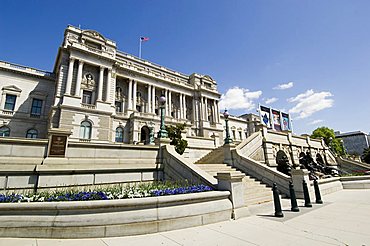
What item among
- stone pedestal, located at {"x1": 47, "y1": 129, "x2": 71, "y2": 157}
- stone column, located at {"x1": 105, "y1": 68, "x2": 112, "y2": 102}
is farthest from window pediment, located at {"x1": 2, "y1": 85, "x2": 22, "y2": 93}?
stone pedestal, located at {"x1": 47, "y1": 129, "x2": 71, "y2": 157}

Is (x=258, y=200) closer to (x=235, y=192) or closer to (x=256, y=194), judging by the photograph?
(x=256, y=194)

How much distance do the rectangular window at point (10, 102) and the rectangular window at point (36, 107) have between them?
232cm

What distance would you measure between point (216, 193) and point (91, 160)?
633 cm

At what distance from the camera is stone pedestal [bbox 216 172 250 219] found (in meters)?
6.60

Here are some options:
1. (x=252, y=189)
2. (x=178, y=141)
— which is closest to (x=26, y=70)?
(x=178, y=141)

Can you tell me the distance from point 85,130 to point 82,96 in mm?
6151

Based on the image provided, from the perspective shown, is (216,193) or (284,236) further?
(216,193)

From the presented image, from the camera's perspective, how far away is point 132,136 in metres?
31.7

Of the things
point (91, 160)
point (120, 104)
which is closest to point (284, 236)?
point (91, 160)

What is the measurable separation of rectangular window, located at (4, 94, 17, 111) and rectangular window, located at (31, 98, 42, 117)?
7.60 ft

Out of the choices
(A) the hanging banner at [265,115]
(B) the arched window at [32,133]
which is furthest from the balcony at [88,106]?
(A) the hanging banner at [265,115]

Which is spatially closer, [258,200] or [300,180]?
[258,200]

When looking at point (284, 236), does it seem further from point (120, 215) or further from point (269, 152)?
point (269, 152)

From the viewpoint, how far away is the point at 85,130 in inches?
1058
